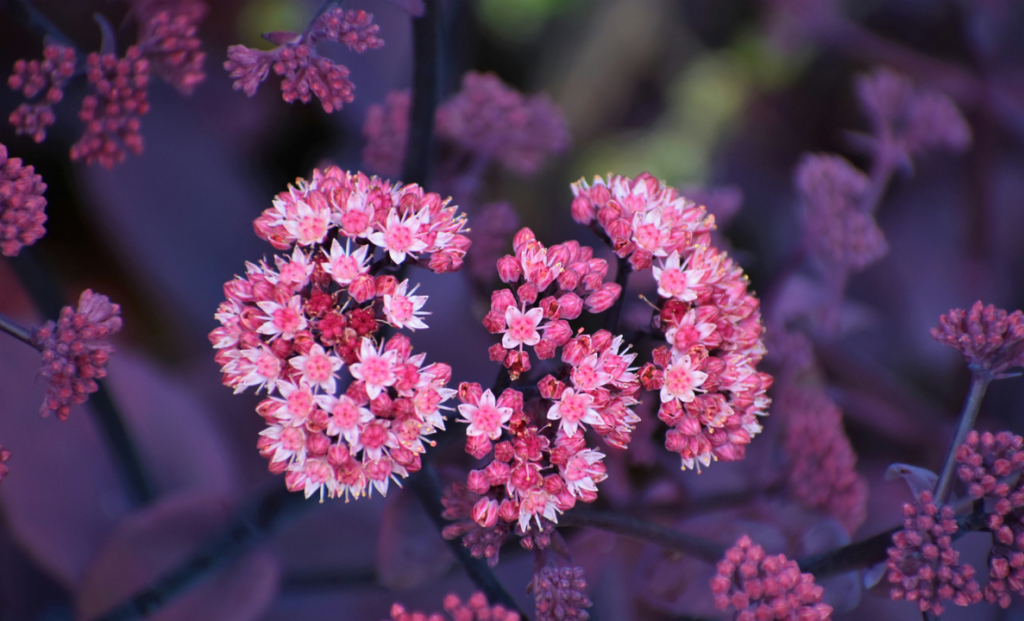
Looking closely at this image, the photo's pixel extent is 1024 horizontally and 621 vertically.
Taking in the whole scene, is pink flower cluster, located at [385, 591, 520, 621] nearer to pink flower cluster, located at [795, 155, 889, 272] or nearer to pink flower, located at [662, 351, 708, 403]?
pink flower, located at [662, 351, 708, 403]

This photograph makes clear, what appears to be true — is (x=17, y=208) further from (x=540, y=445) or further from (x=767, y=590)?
(x=767, y=590)

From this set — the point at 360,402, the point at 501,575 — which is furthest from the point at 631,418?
the point at 501,575

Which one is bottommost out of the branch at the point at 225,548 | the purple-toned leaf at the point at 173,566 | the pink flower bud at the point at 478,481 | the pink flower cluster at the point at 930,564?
the purple-toned leaf at the point at 173,566


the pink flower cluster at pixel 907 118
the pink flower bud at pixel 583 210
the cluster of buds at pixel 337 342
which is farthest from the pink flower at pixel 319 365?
the pink flower cluster at pixel 907 118

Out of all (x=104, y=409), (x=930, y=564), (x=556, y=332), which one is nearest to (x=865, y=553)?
(x=930, y=564)

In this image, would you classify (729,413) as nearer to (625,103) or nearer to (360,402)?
(360,402)

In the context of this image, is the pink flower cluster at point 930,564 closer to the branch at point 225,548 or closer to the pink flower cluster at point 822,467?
the pink flower cluster at point 822,467
